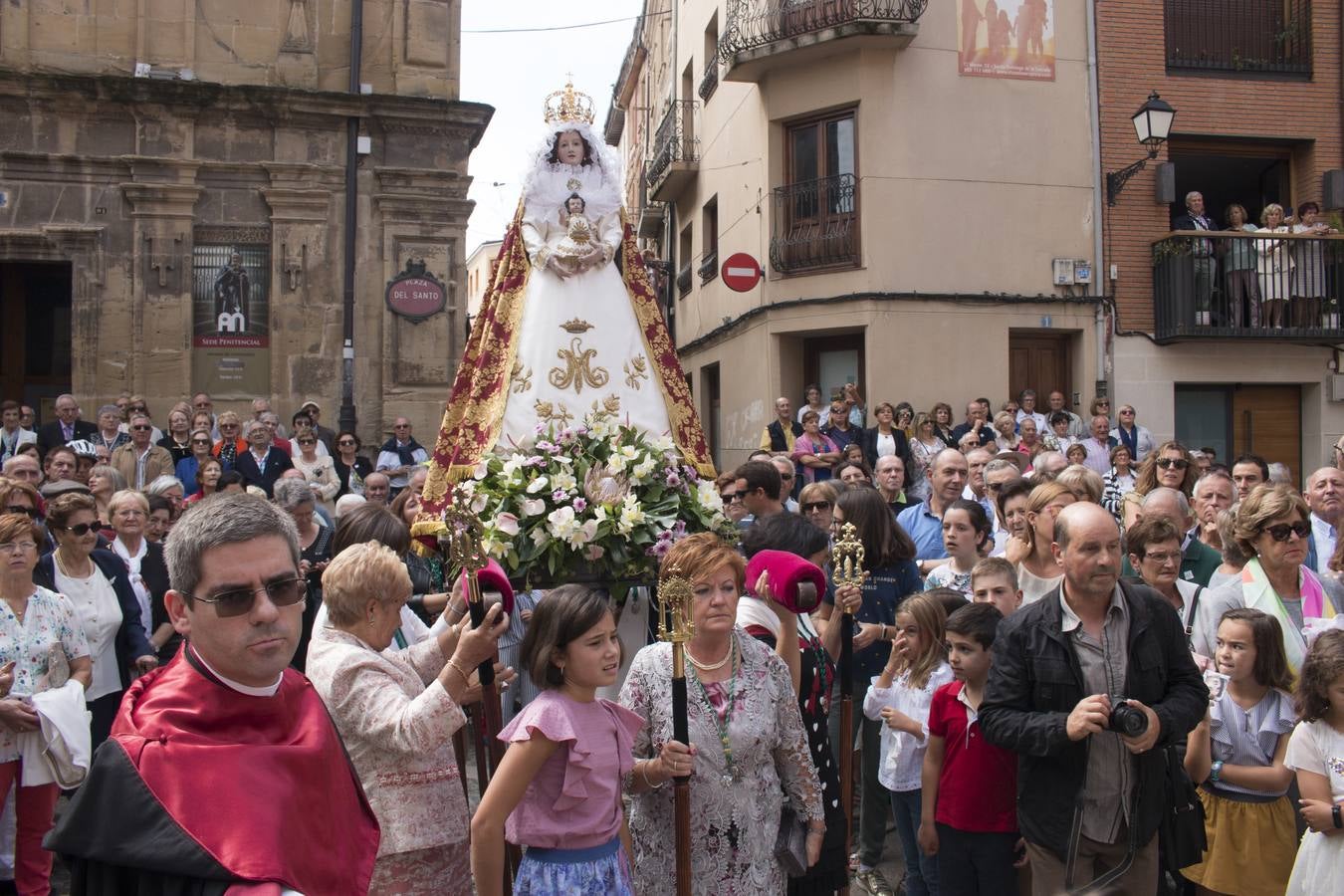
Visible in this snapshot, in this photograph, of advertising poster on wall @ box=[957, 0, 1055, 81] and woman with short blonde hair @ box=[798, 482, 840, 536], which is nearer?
woman with short blonde hair @ box=[798, 482, 840, 536]

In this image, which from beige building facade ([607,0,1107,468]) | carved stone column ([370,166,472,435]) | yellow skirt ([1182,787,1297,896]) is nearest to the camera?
yellow skirt ([1182,787,1297,896])

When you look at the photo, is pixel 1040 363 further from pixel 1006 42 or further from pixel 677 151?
pixel 677 151

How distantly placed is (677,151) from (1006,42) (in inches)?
269

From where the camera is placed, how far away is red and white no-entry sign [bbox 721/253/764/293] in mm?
15297

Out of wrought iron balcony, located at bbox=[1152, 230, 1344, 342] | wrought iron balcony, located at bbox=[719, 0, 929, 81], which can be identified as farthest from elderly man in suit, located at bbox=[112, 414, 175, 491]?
wrought iron balcony, located at bbox=[1152, 230, 1344, 342]

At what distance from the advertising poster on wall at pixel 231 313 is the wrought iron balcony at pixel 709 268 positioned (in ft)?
25.3

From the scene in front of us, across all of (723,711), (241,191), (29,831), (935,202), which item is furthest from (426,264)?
(723,711)

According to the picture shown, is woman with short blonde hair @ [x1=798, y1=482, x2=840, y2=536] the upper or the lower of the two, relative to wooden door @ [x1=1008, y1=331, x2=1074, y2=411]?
lower

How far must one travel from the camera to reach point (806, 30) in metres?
14.4

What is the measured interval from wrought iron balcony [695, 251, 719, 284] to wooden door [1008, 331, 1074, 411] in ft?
18.0

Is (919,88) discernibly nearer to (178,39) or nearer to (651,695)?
(178,39)

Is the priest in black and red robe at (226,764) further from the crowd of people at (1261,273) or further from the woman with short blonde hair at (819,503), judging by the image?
the crowd of people at (1261,273)

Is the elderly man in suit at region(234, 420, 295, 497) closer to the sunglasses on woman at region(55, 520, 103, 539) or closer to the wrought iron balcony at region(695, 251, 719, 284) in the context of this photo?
the sunglasses on woman at region(55, 520, 103, 539)

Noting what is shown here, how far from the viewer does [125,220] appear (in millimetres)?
12750
